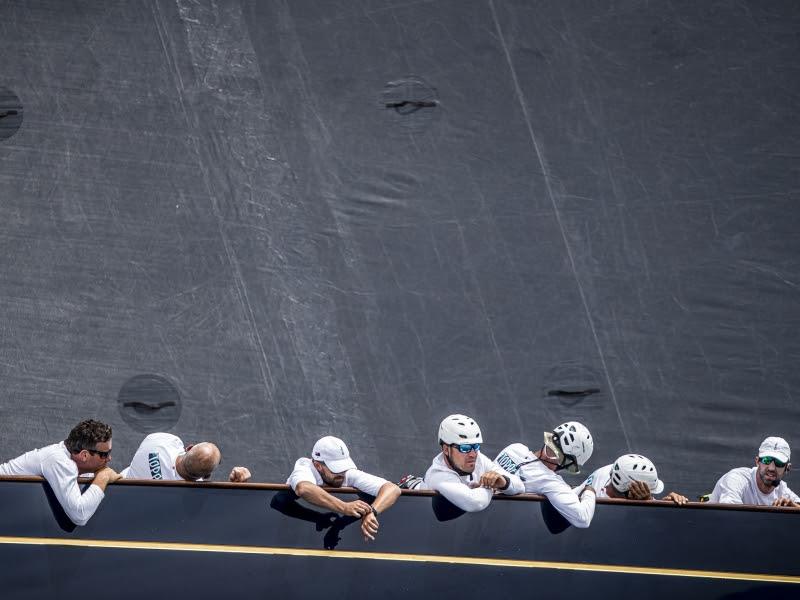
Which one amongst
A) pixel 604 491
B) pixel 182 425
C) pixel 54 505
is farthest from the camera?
pixel 182 425

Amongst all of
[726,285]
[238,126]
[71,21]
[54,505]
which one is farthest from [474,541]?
[71,21]

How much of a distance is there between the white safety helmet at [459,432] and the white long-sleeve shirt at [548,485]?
307 millimetres

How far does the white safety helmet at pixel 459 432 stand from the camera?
5.52 metres

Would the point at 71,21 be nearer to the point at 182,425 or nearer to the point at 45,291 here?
the point at 45,291

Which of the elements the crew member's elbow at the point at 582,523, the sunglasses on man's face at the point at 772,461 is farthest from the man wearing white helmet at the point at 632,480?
the sunglasses on man's face at the point at 772,461

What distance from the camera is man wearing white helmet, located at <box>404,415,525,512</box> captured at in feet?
17.6

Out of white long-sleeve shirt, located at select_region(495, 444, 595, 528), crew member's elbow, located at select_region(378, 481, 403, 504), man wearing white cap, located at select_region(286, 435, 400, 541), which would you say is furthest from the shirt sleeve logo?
white long-sleeve shirt, located at select_region(495, 444, 595, 528)

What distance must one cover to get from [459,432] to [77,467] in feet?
5.14

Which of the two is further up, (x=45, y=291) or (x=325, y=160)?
(x=325, y=160)

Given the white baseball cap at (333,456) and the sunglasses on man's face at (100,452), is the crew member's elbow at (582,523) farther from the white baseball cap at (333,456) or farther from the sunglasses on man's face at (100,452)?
the sunglasses on man's face at (100,452)

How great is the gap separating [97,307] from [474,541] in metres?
2.49

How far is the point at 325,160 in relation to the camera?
6848mm

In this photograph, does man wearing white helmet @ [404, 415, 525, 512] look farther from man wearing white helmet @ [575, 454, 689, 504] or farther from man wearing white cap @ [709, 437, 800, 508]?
man wearing white cap @ [709, 437, 800, 508]

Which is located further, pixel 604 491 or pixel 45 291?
pixel 45 291
